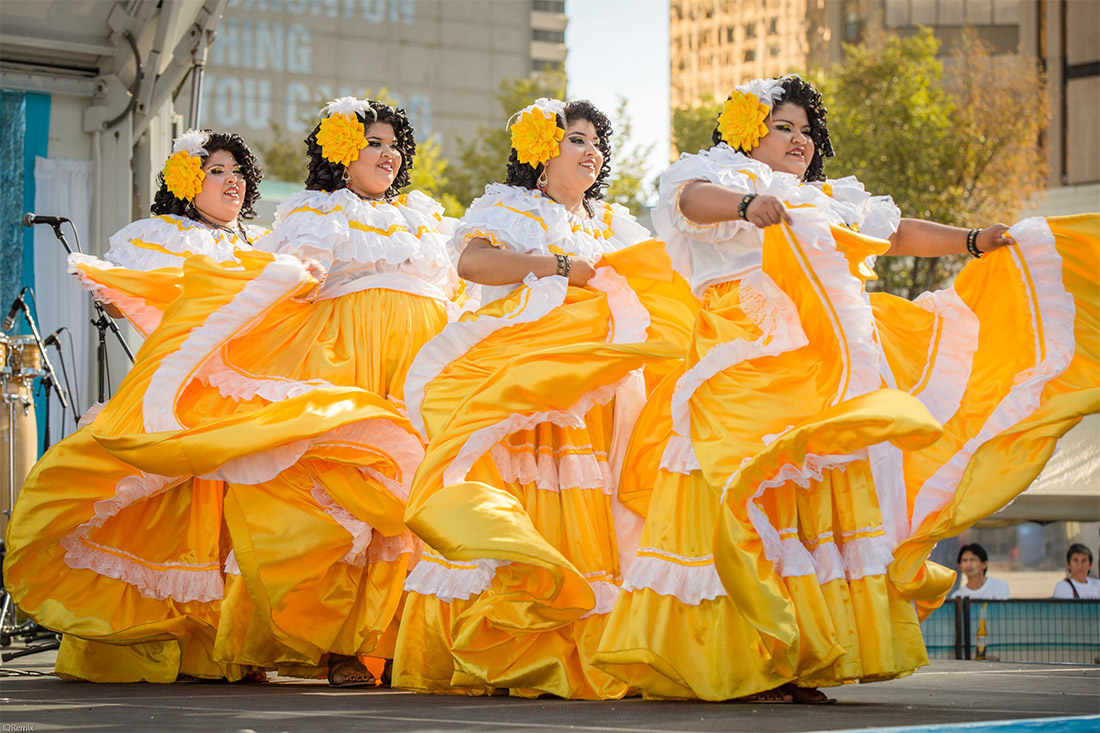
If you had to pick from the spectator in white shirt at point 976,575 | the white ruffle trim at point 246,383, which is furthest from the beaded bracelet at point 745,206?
the spectator in white shirt at point 976,575

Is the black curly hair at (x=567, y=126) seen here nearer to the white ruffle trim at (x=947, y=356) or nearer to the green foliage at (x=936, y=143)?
the white ruffle trim at (x=947, y=356)

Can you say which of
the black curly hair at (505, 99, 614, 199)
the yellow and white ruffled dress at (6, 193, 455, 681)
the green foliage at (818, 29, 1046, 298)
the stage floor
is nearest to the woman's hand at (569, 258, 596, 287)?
the black curly hair at (505, 99, 614, 199)

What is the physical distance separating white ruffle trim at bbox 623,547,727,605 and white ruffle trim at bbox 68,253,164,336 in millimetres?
2595

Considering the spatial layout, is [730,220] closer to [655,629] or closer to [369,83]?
[655,629]

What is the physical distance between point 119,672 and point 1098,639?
4.92 m

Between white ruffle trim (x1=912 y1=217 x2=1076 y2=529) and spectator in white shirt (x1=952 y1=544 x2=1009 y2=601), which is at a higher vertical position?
white ruffle trim (x1=912 y1=217 x2=1076 y2=529)

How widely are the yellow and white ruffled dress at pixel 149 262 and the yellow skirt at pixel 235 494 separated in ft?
1.36

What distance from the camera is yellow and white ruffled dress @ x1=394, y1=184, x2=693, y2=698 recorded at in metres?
4.06

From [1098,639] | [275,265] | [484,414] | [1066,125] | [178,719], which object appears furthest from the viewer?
[1066,125]

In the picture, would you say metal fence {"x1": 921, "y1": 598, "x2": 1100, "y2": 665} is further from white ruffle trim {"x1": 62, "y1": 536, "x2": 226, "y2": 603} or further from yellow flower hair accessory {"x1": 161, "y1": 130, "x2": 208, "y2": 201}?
yellow flower hair accessory {"x1": 161, "y1": 130, "x2": 208, "y2": 201}

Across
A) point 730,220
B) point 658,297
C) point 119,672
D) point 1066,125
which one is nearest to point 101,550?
point 119,672

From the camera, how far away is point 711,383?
157 inches

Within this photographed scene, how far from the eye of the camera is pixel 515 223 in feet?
15.5

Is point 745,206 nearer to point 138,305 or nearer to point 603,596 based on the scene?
point 603,596
